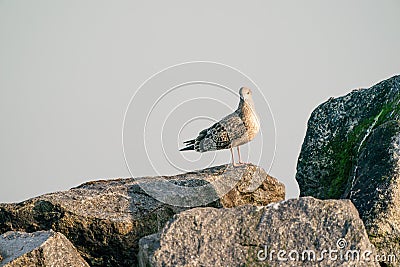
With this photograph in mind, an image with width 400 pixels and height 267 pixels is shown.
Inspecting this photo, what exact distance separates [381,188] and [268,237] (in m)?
2.17

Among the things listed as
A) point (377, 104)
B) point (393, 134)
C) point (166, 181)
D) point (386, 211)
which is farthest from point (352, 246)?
point (377, 104)

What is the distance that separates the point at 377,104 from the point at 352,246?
222 inches

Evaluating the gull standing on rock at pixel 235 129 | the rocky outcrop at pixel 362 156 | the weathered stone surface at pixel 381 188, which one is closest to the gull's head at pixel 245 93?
the gull standing on rock at pixel 235 129

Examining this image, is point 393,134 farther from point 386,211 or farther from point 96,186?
point 96,186

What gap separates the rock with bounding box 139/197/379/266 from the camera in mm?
6797

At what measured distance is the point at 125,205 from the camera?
33.6 ft

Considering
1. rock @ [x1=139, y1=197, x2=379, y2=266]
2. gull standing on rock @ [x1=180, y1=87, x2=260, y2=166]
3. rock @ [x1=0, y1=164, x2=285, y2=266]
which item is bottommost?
rock @ [x1=139, y1=197, x2=379, y2=266]

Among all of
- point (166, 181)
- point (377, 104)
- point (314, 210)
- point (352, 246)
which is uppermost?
point (377, 104)

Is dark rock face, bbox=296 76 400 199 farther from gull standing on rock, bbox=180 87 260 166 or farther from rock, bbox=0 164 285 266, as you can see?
gull standing on rock, bbox=180 87 260 166

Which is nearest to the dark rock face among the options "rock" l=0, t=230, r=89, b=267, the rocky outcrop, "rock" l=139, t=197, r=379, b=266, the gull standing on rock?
the rocky outcrop

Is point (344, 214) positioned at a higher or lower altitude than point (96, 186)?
lower

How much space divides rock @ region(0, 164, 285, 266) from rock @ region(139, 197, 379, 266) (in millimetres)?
2448

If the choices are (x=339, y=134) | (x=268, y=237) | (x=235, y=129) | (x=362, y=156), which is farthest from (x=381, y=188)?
(x=235, y=129)

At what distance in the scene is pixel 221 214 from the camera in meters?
7.37
